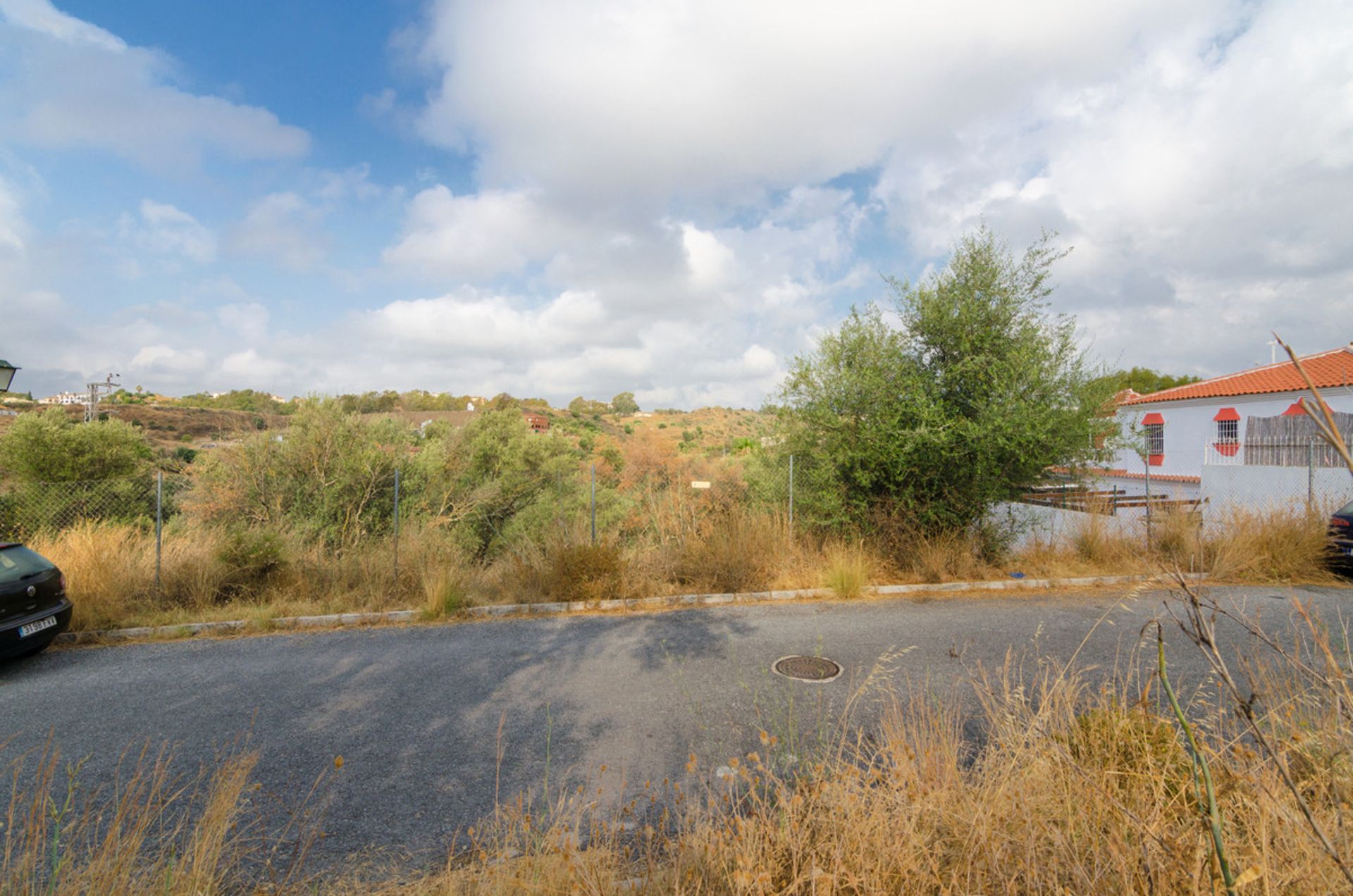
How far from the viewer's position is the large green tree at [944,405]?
863 cm

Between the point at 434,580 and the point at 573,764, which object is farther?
the point at 434,580

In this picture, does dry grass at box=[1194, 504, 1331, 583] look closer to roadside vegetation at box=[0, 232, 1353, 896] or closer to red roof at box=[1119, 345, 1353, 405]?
roadside vegetation at box=[0, 232, 1353, 896]

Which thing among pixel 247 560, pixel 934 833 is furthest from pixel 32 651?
pixel 934 833

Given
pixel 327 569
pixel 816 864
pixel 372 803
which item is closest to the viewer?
pixel 816 864

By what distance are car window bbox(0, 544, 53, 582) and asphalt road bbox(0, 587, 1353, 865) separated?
97cm

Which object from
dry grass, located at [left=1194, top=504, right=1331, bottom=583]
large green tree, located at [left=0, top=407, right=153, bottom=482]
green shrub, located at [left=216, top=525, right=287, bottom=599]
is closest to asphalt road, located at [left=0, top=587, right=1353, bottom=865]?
dry grass, located at [left=1194, top=504, right=1331, bottom=583]

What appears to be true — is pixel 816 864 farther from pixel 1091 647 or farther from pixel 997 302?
pixel 997 302

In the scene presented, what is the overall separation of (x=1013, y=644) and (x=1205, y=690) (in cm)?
178

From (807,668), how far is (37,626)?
7.56 meters

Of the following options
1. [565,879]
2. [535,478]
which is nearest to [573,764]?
[565,879]

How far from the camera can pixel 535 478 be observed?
613 inches

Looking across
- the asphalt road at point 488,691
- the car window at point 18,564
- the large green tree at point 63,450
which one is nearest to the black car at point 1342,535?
the asphalt road at point 488,691

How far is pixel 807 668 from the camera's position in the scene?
5633 millimetres

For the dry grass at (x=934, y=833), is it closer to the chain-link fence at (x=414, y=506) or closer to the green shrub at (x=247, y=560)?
the green shrub at (x=247, y=560)
